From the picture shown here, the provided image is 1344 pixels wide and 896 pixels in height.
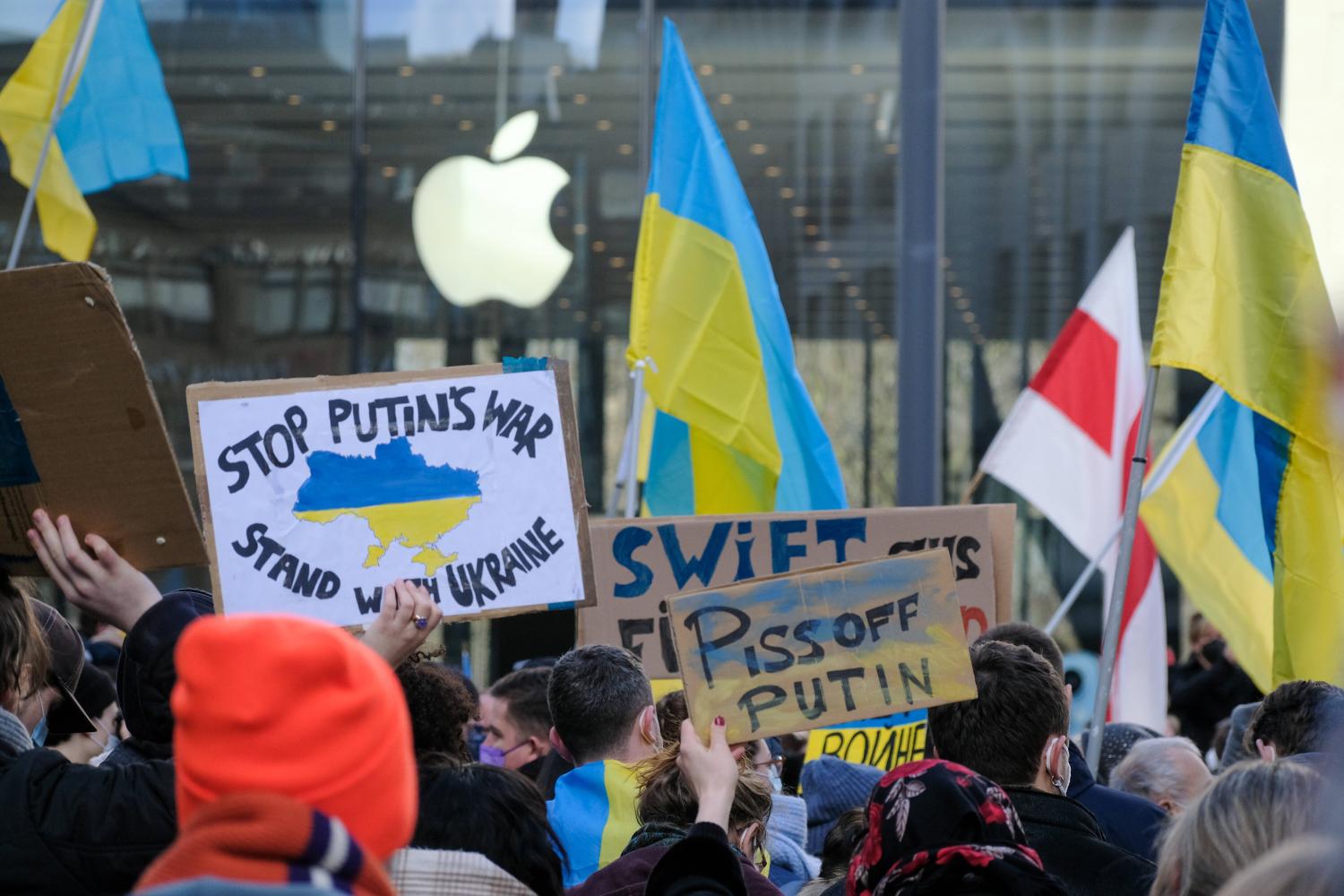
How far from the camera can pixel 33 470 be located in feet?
9.38

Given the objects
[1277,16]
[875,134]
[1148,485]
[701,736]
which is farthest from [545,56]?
[701,736]

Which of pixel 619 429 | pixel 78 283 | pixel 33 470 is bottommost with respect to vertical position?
pixel 619 429

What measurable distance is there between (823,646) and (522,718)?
204 cm

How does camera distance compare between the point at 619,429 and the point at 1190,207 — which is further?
the point at 619,429

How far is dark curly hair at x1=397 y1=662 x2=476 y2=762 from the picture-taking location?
2773mm

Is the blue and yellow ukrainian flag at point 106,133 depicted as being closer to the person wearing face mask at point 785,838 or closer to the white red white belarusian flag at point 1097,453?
the white red white belarusian flag at point 1097,453

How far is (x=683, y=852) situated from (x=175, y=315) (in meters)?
11.1

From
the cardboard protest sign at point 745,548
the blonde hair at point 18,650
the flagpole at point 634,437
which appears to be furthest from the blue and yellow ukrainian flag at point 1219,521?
the blonde hair at point 18,650

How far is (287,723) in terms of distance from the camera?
151 cm

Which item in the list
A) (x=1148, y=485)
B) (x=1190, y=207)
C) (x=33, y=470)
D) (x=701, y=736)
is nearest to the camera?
(x=33, y=470)

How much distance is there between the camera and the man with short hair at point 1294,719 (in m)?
3.67

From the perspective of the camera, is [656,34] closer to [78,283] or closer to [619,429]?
[619,429]

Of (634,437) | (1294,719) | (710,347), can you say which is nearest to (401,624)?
(1294,719)

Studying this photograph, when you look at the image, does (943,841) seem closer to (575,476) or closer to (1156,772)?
(575,476)
